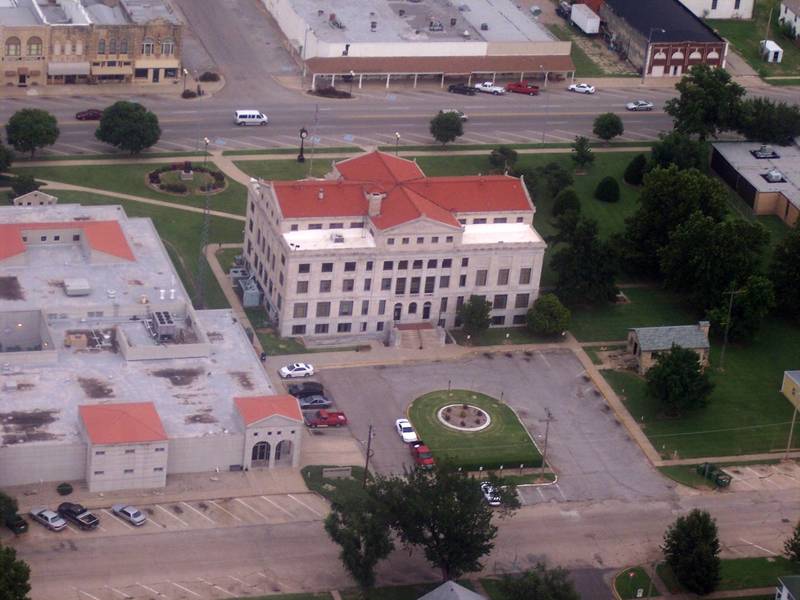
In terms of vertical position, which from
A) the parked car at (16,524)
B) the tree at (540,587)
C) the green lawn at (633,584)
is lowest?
the green lawn at (633,584)

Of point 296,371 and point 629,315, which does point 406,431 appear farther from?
point 629,315

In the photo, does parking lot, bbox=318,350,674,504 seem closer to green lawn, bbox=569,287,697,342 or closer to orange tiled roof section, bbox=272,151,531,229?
green lawn, bbox=569,287,697,342

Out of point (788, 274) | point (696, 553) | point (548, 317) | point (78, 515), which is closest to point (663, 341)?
point (548, 317)

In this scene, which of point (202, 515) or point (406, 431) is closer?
point (202, 515)

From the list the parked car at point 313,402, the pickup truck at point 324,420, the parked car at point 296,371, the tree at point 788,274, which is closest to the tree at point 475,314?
the parked car at point 296,371

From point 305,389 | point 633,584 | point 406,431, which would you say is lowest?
point 633,584

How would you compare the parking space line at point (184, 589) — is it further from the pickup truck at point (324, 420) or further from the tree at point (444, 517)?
the pickup truck at point (324, 420)

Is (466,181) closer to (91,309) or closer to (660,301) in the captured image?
(660,301)

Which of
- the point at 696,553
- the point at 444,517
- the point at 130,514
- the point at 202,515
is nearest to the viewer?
the point at 444,517
